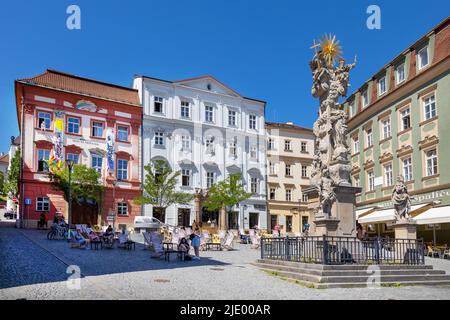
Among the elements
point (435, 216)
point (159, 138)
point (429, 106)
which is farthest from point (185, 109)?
point (435, 216)

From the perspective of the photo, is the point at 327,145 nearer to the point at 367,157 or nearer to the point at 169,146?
the point at 367,157

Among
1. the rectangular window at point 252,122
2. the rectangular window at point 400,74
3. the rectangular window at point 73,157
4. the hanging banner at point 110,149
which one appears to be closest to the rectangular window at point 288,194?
the rectangular window at point 252,122

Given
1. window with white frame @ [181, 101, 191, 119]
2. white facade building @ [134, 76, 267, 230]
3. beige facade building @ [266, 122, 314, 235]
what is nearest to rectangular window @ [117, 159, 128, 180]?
white facade building @ [134, 76, 267, 230]

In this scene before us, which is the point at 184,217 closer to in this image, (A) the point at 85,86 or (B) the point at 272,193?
(B) the point at 272,193

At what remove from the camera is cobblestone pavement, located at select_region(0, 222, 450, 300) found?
35.4 ft

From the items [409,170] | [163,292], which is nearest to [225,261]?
[163,292]

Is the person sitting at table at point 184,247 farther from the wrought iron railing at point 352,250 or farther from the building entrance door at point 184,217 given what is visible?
the building entrance door at point 184,217

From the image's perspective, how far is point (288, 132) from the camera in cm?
5669

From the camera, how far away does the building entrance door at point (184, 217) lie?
157 ft

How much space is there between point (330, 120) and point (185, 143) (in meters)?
32.3
